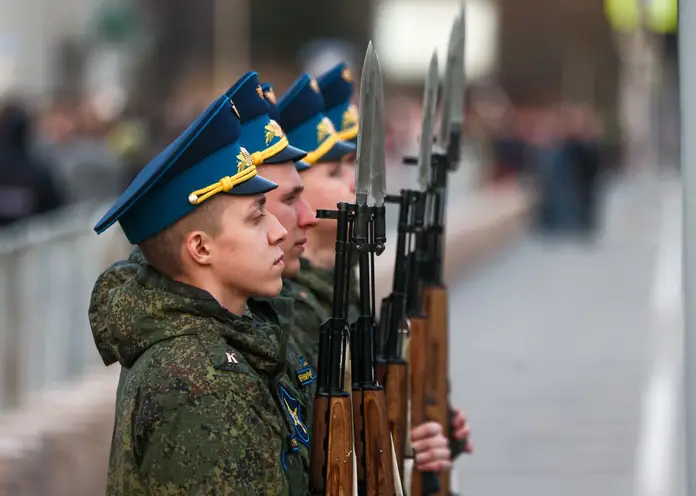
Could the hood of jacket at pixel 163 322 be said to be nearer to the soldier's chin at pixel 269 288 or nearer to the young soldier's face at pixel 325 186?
the soldier's chin at pixel 269 288

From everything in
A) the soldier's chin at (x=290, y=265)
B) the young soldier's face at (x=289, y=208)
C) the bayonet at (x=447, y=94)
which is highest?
the bayonet at (x=447, y=94)

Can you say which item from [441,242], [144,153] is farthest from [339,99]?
[144,153]

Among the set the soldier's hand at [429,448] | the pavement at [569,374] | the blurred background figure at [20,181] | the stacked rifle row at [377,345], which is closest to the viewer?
the stacked rifle row at [377,345]

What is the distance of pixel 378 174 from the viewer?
402 cm

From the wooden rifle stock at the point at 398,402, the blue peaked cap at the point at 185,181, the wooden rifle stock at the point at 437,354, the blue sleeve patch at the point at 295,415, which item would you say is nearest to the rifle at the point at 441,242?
the wooden rifle stock at the point at 437,354

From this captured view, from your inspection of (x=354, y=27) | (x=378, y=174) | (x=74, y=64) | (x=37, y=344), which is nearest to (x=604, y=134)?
(x=74, y=64)

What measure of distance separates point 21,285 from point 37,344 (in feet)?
1.13

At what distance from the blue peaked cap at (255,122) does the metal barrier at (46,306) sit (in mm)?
4939

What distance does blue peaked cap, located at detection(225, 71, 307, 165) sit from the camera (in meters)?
3.88

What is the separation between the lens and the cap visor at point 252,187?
3.66 m

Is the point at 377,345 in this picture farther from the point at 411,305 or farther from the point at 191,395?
the point at 191,395

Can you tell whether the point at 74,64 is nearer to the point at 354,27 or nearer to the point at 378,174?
the point at 354,27

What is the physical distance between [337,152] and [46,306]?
198 inches

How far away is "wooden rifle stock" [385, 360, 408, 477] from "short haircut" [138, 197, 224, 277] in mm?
1054
